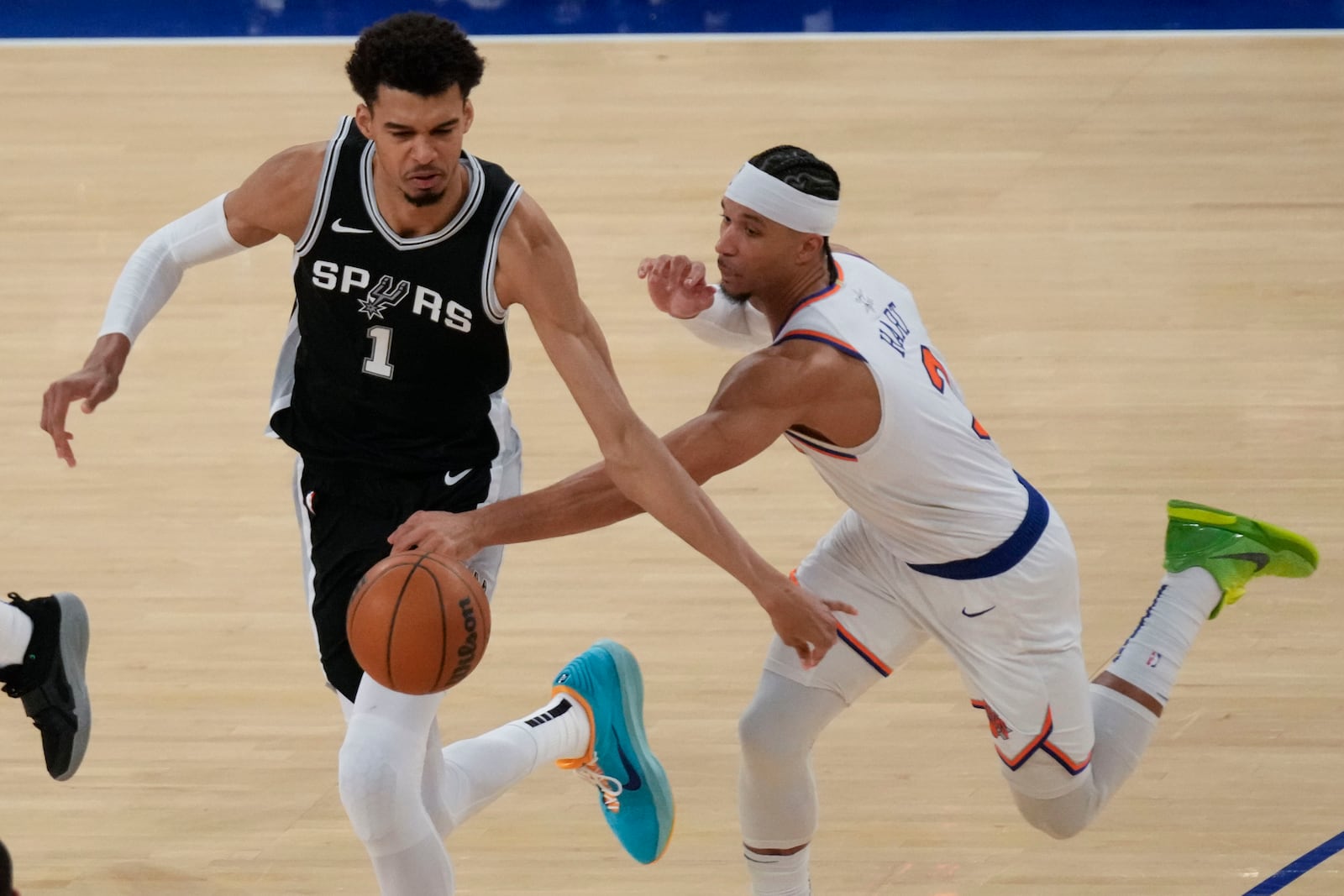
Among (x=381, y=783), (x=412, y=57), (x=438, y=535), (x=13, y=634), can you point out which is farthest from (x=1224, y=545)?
(x=13, y=634)

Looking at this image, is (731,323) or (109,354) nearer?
(109,354)

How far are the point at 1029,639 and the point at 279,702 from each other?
2220mm

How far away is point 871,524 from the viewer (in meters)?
3.84

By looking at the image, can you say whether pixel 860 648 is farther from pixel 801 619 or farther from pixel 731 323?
pixel 731 323

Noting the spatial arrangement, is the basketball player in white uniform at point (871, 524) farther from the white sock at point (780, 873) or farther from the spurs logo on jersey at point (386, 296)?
the spurs logo on jersey at point (386, 296)

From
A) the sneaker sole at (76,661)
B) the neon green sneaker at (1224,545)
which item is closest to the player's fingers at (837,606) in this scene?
the neon green sneaker at (1224,545)

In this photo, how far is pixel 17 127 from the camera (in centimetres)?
925

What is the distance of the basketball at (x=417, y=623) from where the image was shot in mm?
3295

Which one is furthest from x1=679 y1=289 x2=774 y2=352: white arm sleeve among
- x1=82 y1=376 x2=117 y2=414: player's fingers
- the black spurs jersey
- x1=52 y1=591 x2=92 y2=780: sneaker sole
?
x1=52 y1=591 x2=92 y2=780: sneaker sole

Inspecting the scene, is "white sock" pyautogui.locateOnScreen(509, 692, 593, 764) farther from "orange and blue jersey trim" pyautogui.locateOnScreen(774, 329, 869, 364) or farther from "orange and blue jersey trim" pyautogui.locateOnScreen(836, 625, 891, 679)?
"orange and blue jersey trim" pyautogui.locateOnScreen(774, 329, 869, 364)

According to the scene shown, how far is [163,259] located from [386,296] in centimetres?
59

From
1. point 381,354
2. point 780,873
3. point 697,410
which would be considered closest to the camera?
point 381,354

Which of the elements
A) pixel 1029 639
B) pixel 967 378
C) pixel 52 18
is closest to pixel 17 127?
pixel 52 18

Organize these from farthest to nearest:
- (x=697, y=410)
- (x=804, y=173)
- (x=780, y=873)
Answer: (x=697, y=410) < (x=780, y=873) < (x=804, y=173)
